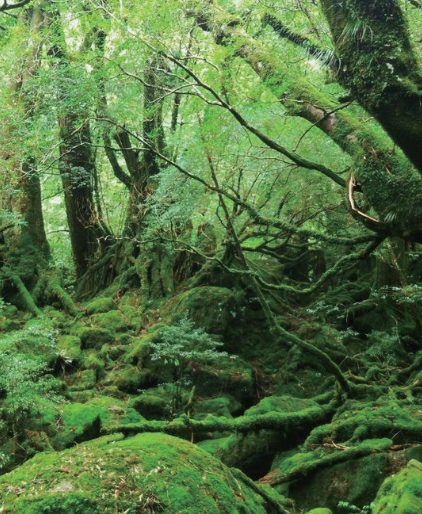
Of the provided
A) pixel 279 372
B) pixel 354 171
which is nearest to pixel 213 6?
pixel 354 171

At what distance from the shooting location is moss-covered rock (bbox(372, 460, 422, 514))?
2.31m

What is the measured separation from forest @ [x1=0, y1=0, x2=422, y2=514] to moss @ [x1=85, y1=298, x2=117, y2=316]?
0.07 m

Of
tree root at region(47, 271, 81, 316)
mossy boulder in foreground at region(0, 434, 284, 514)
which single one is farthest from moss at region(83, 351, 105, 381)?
mossy boulder in foreground at region(0, 434, 284, 514)

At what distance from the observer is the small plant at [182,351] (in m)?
7.31

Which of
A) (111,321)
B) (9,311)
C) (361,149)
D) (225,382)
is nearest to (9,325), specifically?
(9,311)

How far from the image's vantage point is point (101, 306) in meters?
11.1

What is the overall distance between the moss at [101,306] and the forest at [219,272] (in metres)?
0.07

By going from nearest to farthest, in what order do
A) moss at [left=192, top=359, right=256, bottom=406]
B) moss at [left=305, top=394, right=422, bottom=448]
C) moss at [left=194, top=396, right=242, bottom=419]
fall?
moss at [left=305, top=394, right=422, bottom=448] < moss at [left=194, top=396, right=242, bottom=419] < moss at [left=192, top=359, right=256, bottom=406]

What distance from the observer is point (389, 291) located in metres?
8.88

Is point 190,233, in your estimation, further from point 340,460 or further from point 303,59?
point 340,460

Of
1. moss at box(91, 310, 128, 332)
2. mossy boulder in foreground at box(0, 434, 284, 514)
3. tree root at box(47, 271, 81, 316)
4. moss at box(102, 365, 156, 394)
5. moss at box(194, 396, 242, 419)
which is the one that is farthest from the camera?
tree root at box(47, 271, 81, 316)

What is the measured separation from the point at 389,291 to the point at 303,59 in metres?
4.86

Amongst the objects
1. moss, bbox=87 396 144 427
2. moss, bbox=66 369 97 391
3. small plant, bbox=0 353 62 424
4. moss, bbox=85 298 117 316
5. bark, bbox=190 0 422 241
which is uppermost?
bark, bbox=190 0 422 241

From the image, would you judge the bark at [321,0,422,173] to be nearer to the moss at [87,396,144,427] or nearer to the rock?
the moss at [87,396,144,427]
